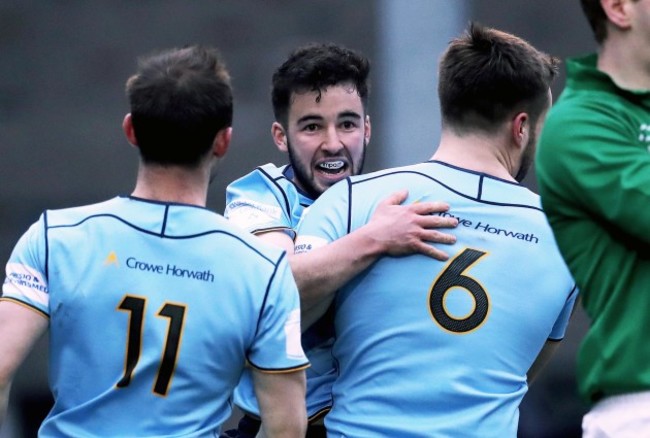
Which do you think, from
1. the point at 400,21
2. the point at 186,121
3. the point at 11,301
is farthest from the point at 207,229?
the point at 400,21

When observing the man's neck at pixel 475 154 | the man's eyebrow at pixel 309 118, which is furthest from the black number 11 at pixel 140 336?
the man's eyebrow at pixel 309 118

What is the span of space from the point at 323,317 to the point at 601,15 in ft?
4.09

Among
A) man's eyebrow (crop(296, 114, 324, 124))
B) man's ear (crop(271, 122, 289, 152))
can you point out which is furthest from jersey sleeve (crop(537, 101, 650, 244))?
man's ear (crop(271, 122, 289, 152))

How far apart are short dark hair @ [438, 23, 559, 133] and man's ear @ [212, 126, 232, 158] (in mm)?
604

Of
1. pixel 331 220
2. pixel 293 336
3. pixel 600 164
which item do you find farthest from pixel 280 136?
pixel 600 164

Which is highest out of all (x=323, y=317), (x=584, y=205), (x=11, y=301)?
(x=584, y=205)

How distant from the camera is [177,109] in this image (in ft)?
11.4

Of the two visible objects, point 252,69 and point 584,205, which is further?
point 252,69

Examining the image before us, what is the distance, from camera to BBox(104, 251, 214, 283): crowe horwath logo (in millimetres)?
3389

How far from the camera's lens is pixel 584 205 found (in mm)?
2893

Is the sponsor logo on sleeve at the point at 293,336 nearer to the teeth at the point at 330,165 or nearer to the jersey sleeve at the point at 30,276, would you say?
the jersey sleeve at the point at 30,276

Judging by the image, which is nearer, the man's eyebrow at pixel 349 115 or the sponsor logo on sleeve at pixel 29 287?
the sponsor logo on sleeve at pixel 29 287

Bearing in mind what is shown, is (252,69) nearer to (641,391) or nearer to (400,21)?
(400,21)

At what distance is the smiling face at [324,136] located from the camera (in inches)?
174
